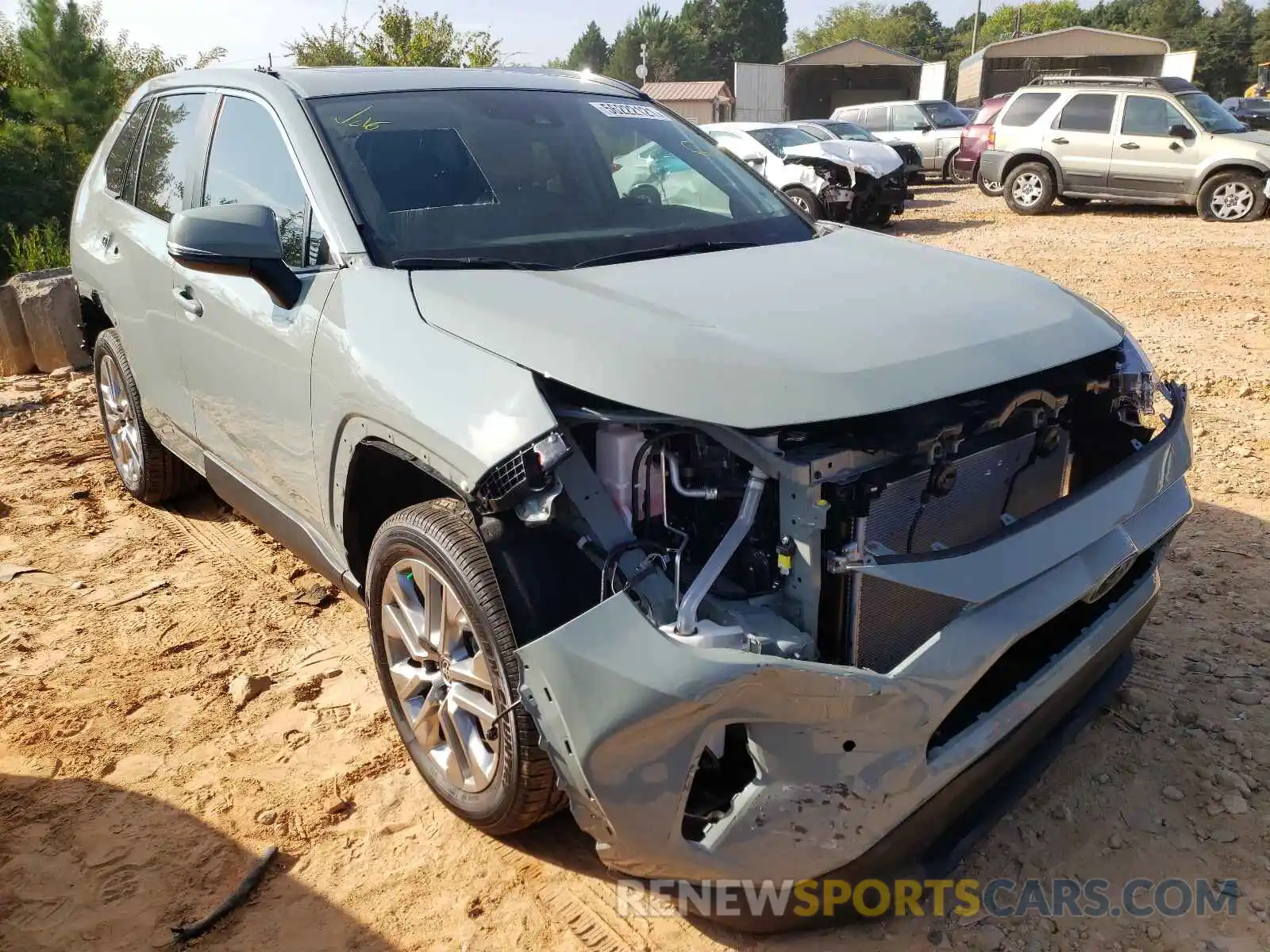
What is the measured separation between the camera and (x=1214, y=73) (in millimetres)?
54500

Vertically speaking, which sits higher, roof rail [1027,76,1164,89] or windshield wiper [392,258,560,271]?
roof rail [1027,76,1164,89]

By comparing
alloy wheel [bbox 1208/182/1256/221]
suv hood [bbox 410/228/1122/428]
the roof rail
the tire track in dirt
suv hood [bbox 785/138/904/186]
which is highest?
the roof rail

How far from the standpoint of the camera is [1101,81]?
1365 cm

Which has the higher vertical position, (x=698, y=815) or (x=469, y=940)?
(x=698, y=815)

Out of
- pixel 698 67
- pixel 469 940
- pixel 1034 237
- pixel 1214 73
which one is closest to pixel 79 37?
pixel 1034 237

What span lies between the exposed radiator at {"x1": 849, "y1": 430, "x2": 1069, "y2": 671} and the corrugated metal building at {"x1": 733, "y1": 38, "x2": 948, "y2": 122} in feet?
131

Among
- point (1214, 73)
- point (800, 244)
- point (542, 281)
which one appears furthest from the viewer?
point (1214, 73)

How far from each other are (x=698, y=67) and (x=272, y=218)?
87394 millimetres

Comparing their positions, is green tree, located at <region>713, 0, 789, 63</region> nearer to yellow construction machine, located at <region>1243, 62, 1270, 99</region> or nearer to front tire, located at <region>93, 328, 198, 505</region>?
yellow construction machine, located at <region>1243, 62, 1270, 99</region>

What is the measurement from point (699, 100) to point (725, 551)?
142 ft

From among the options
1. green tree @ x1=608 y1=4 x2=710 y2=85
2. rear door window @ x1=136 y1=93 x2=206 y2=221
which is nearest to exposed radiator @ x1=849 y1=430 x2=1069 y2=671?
rear door window @ x1=136 y1=93 x2=206 y2=221

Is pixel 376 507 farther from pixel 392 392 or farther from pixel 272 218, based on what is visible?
pixel 272 218

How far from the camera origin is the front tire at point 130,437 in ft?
14.7

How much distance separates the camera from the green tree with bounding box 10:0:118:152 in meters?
13.3
